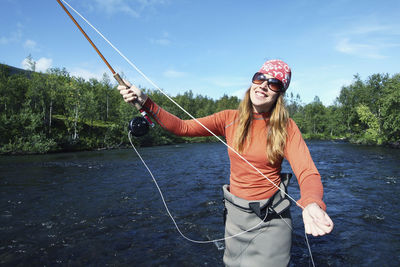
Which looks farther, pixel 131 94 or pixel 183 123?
pixel 183 123

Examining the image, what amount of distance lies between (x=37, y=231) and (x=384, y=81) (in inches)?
A: 2372

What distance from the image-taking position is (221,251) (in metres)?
6.12

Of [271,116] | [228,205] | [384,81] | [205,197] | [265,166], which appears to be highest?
[384,81]

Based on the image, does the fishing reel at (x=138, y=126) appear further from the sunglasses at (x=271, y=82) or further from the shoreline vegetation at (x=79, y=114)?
the shoreline vegetation at (x=79, y=114)

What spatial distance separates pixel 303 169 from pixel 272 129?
48cm

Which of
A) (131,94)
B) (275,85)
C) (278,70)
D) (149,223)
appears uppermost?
(278,70)

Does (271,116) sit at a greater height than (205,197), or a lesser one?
greater

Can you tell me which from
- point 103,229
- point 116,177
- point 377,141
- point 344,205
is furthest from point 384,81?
point 103,229

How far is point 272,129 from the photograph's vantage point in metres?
2.43

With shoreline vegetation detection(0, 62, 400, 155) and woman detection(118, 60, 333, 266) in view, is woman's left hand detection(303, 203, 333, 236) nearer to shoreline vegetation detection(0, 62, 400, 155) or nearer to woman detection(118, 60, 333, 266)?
woman detection(118, 60, 333, 266)

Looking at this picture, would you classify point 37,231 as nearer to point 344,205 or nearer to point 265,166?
point 265,166

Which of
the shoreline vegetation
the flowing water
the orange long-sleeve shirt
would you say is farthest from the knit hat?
the shoreline vegetation

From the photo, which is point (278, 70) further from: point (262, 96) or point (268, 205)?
point (268, 205)

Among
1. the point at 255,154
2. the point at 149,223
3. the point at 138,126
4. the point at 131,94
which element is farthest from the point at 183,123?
the point at 149,223
